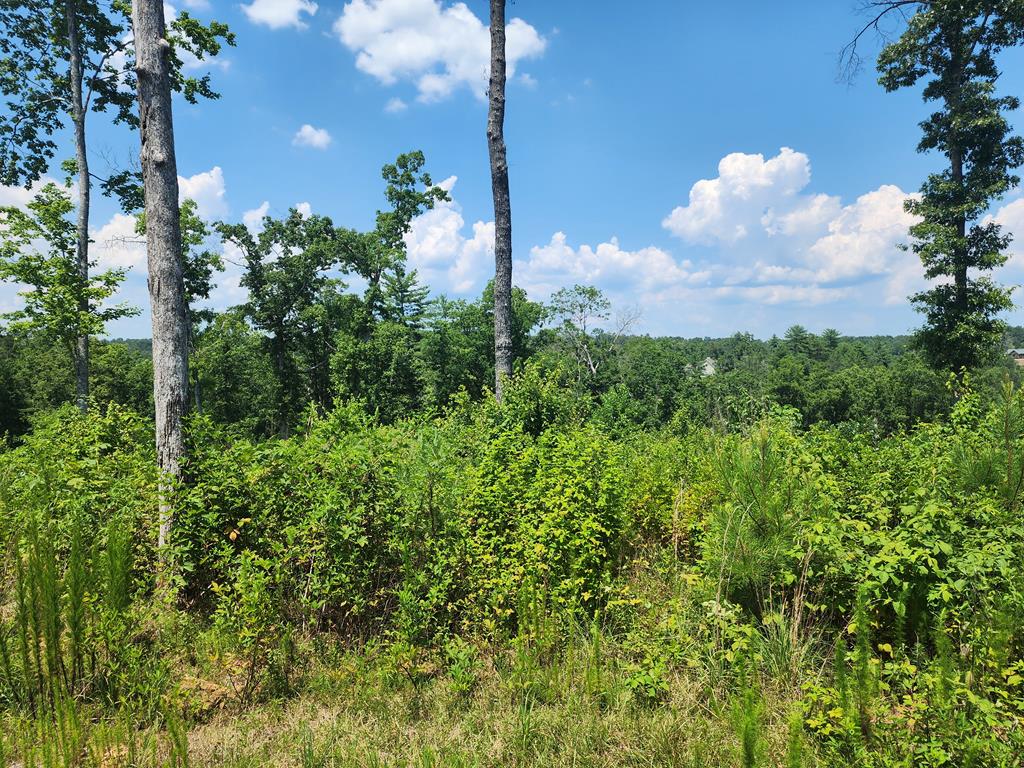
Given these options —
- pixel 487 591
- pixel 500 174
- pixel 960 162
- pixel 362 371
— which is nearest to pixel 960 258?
pixel 960 162

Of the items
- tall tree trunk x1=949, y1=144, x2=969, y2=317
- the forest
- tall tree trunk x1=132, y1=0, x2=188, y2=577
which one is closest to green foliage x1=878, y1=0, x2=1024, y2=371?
tall tree trunk x1=949, y1=144, x2=969, y2=317

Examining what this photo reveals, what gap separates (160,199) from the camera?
189 inches

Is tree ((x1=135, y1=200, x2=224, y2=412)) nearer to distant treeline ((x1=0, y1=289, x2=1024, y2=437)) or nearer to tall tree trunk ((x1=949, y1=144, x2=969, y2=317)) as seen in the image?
distant treeline ((x1=0, y1=289, x2=1024, y2=437))

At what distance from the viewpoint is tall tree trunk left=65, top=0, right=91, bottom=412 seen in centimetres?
1348

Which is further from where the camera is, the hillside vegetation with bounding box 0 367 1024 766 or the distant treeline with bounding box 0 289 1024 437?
the distant treeline with bounding box 0 289 1024 437

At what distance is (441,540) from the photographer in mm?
3744

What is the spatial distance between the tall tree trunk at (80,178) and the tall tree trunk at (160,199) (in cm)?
1179

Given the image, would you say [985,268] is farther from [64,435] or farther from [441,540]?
[64,435]

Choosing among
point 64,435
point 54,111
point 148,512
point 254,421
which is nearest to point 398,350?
point 254,421

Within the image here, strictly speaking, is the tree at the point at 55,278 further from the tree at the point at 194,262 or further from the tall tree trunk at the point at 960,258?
the tall tree trunk at the point at 960,258

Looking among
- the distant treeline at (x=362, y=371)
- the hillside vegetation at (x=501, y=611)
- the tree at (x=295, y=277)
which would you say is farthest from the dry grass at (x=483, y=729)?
the tree at (x=295, y=277)

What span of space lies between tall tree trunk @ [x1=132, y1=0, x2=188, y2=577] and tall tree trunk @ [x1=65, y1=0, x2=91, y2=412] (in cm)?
1179

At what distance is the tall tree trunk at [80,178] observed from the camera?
13477mm

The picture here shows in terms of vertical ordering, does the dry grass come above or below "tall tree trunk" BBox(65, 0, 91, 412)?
below
